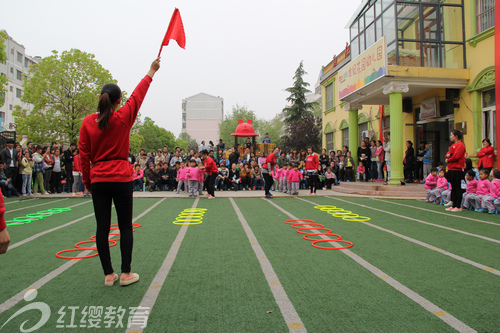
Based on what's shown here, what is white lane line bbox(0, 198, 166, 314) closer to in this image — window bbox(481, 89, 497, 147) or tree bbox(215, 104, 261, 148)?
window bbox(481, 89, 497, 147)

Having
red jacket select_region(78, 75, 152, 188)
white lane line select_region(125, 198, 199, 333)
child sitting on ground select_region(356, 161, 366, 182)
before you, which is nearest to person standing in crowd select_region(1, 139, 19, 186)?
white lane line select_region(125, 198, 199, 333)

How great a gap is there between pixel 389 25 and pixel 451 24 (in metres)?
2.52

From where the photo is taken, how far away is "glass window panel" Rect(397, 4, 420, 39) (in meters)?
14.6

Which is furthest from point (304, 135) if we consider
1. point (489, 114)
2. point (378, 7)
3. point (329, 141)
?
point (489, 114)

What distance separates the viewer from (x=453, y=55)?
48.0 feet

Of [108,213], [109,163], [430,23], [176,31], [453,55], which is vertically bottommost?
[108,213]

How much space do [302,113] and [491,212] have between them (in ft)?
109

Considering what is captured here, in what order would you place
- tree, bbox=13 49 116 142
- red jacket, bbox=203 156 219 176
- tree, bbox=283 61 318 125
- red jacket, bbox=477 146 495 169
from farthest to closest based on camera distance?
tree, bbox=283 61 318 125, tree, bbox=13 49 116 142, red jacket, bbox=203 156 219 176, red jacket, bbox=477 146 495 169

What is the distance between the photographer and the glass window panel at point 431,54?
14.6 m

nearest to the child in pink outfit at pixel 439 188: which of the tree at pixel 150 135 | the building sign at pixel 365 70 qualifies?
the building sign at pixel 365 70

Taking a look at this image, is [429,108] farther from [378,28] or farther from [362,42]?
[362,42]

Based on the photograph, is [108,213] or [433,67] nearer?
[108,213]

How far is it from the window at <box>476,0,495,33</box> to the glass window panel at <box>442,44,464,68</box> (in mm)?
939
